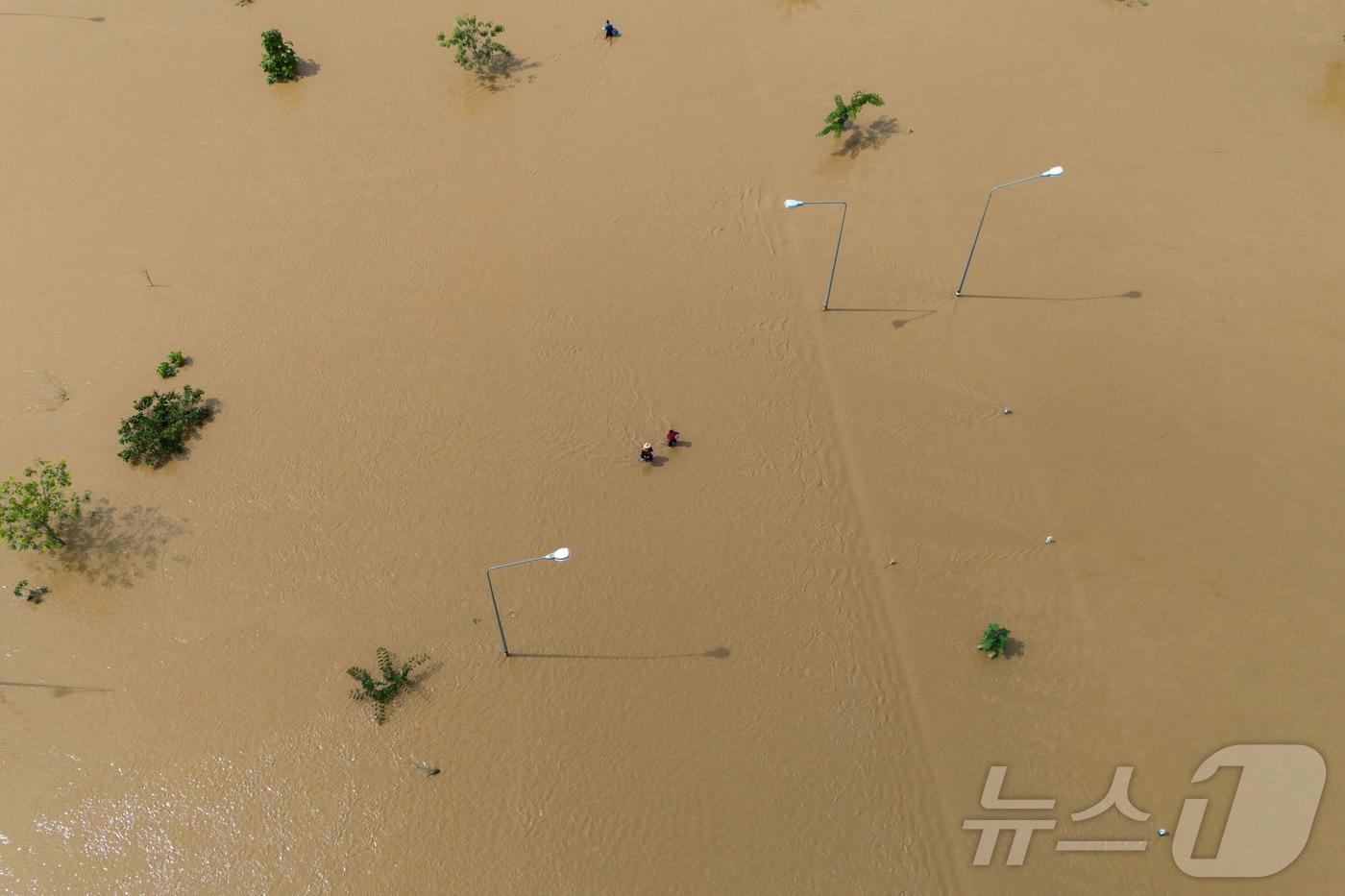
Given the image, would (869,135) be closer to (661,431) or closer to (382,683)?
(661,431)

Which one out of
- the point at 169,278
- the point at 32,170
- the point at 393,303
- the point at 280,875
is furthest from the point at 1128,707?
the point at 32,170

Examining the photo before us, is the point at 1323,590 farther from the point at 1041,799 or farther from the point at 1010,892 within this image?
the point at 1010,892

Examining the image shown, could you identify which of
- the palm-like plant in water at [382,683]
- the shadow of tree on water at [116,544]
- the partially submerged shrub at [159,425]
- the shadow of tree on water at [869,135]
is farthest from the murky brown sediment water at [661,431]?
the partially submerged shrub at [159,425]

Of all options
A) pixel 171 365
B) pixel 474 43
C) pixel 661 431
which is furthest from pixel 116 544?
pixel 474 43

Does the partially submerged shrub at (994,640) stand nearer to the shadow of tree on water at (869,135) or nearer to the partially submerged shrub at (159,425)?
the shadow of tree on water at (869,135)

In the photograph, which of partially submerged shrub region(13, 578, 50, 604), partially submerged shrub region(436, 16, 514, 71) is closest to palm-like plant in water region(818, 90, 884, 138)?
partially submerged shrub region(436, 16, 514, 71)
